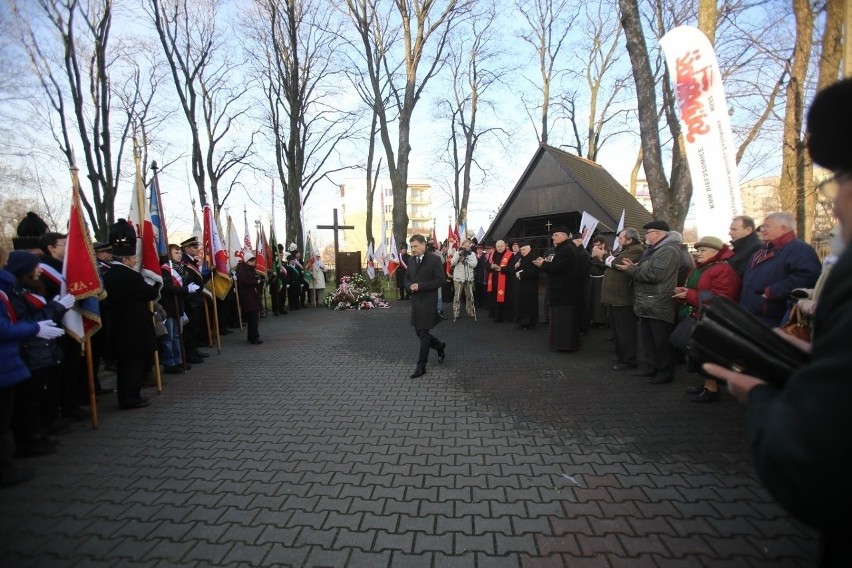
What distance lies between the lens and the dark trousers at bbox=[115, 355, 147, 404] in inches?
227

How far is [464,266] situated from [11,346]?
1061cm

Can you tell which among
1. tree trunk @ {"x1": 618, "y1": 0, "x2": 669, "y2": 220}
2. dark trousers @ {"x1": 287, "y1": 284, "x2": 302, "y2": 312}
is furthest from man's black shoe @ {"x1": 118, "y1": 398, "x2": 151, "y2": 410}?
dark trousers @ {"x1": 287, "y1": 284, "x2": 302, "y2": 312}

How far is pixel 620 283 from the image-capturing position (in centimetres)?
722

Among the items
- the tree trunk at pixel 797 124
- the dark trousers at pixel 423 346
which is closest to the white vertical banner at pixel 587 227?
the tree trunk at pixel 797 124

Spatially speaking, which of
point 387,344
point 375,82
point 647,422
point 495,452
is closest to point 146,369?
point 387,344

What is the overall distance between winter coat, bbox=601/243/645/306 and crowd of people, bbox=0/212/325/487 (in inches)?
Result: 257

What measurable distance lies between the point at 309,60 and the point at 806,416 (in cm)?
2766

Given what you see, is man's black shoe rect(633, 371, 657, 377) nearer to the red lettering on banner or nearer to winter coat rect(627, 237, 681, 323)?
winter coat rect(627, 237, 681, 323)

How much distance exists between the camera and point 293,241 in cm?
2284

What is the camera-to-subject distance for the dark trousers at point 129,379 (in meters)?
5.78

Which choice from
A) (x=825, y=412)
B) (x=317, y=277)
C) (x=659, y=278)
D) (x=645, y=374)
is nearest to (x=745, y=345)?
(x=825, y=412)

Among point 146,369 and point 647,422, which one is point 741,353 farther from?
point 146,369

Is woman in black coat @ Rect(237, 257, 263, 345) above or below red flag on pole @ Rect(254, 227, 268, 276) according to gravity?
below

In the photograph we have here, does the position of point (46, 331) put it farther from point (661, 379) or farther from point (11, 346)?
point (661, 379)
